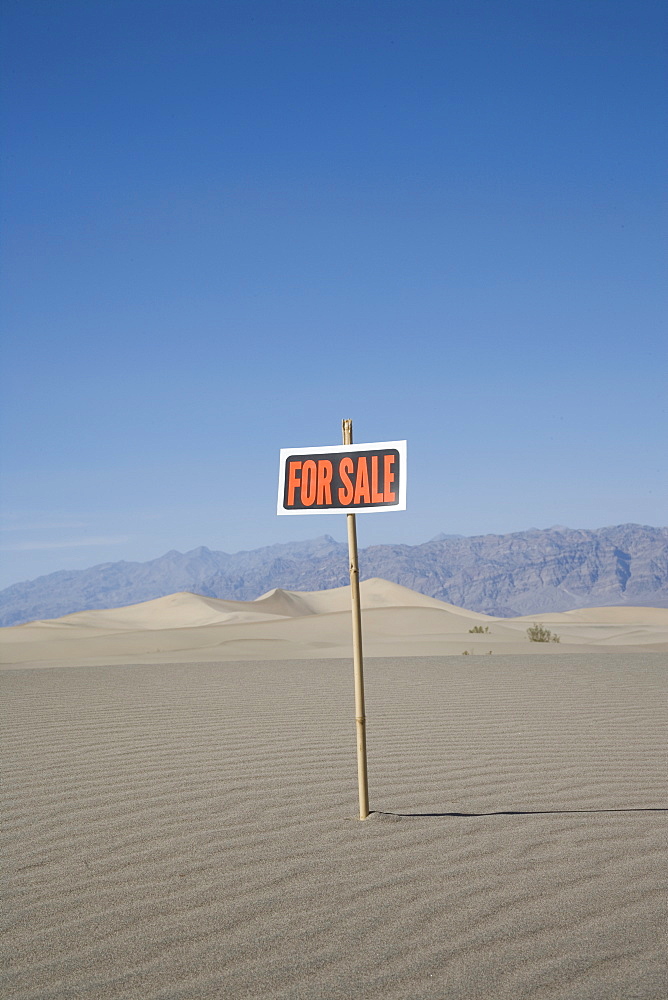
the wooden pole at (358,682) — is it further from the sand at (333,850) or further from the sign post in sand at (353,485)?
the sand at (333,850)

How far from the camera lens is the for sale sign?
5.94m

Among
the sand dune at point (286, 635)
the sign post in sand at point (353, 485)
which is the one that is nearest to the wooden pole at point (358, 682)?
the sign post in sand at point (353, 485)

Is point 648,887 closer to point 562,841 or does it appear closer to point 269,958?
point 562,841

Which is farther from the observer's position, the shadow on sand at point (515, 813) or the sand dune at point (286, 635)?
the sand dune at point (286, 635)

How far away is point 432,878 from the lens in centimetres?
485

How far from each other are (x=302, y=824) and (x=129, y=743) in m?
3.75

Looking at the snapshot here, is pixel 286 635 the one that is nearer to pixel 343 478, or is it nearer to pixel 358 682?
pixel 358 682

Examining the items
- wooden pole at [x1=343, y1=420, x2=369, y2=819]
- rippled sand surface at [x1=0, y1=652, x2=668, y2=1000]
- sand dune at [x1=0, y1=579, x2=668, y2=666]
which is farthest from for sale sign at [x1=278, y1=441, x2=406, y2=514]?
sand dune at [x1=0, y1=579, x2=668, y2=666]

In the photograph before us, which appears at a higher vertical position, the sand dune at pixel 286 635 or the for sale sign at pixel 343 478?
the for sale sign at pixel 343 478

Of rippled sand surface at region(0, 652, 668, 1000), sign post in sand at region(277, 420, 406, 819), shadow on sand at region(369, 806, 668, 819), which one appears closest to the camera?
rippled sand surface at region(0, 652, 668, 1000)

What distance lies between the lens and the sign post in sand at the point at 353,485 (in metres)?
5.94

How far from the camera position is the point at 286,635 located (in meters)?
36.4

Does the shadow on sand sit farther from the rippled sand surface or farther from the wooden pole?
the wooden pole

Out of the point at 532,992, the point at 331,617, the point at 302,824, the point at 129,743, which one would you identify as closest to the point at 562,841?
the point at 302,824
